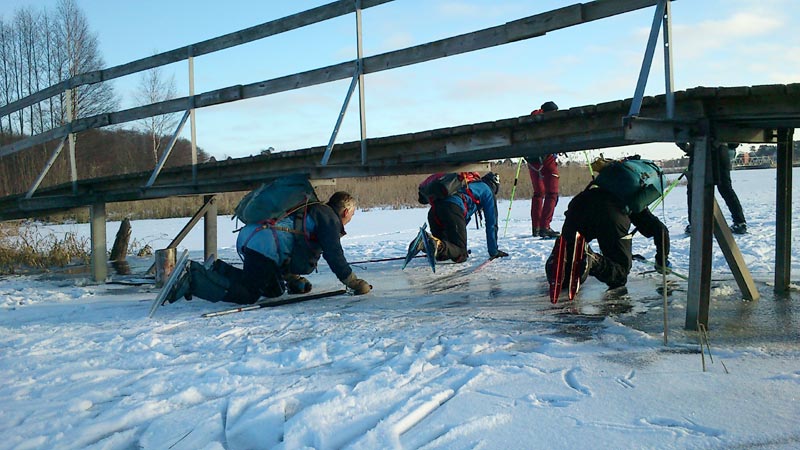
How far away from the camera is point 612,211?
6.56 meters

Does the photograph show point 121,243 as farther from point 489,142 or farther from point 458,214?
point 489,142

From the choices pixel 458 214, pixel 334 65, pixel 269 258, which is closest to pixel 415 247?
pixel 458 214

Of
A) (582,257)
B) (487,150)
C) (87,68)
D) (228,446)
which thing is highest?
(87,68)

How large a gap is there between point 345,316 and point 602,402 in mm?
2995

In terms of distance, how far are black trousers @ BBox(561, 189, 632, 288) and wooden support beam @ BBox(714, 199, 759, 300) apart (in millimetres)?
895

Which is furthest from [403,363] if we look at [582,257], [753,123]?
[753,123]

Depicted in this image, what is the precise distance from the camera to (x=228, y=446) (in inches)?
130

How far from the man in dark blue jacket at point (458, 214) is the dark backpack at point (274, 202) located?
2.70 metres

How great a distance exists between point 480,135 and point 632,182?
4.65 feet

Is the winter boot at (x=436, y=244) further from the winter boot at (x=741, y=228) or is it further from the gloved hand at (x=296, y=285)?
the winter boot at (x=741, y=228)

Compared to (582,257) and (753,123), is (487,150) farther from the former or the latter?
(753,123)

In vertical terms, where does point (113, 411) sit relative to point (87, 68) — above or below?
below

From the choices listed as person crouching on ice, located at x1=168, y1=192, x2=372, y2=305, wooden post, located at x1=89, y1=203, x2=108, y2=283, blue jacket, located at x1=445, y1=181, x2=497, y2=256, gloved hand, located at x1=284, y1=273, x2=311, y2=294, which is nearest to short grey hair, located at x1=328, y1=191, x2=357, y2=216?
person crouching on ice, located at x1=168, y1=192, x2=372, y2=305

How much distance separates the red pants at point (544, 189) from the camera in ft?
39.5
